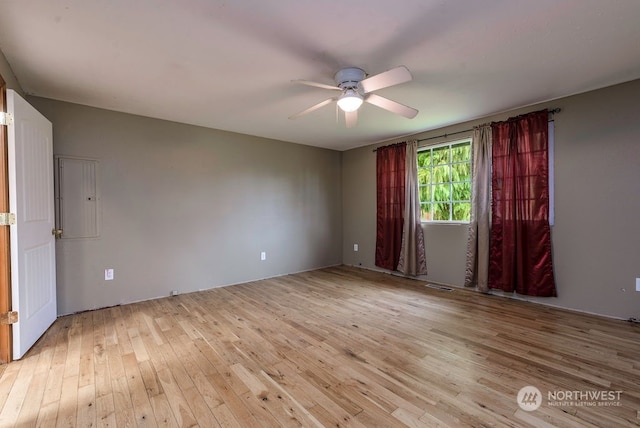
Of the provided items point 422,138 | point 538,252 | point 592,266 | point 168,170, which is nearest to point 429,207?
point 422,138

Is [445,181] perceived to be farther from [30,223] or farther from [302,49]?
[30,223]

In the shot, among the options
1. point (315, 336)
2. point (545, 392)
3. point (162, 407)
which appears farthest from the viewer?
point (315, 336)

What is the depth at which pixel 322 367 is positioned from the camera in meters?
→ 2.06

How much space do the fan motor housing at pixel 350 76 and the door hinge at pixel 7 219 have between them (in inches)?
109

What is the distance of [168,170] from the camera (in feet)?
12.3

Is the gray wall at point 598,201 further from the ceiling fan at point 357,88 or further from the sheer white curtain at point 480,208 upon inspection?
the ceiling fan at point 357,88

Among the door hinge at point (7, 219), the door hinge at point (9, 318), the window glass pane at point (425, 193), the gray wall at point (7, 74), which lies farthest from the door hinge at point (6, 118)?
the window glass pane at point (425, 193)

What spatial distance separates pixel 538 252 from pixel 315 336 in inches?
111

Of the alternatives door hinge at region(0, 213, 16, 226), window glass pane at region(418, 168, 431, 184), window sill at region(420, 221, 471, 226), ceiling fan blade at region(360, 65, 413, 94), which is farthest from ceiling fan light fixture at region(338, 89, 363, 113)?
door hinge at region(0, 213, 16, 226)

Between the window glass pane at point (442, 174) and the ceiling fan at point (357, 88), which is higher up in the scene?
the ceiling fan at point (357, 88)

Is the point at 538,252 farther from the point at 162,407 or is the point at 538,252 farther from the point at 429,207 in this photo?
the point at 162,407

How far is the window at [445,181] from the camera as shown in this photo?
401cm

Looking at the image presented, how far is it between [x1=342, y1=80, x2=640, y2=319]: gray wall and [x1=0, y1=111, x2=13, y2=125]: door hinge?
5.03 m

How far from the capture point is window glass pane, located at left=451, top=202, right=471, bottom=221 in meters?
3.97
